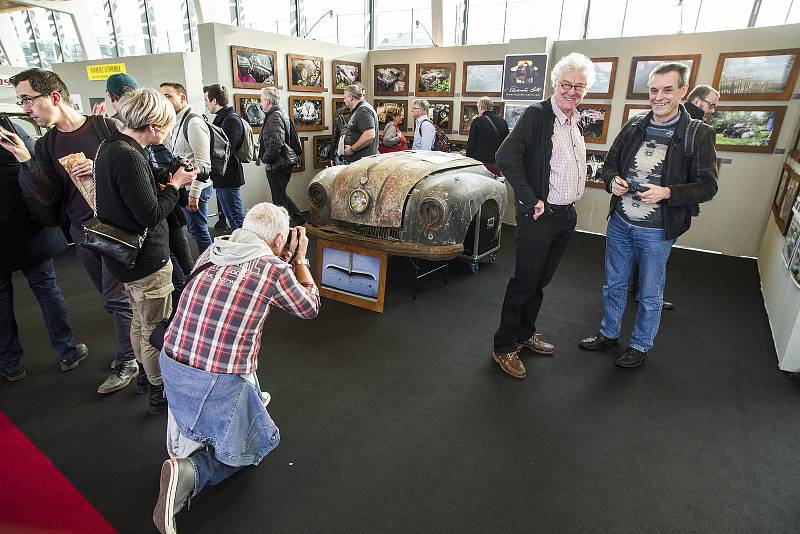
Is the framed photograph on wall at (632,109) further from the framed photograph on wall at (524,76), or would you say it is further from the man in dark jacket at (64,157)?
the man in dark jacket at (64,157)

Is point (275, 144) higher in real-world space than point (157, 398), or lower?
higher

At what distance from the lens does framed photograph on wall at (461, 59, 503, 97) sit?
24.0ft

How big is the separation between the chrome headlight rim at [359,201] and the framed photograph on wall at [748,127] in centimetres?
482

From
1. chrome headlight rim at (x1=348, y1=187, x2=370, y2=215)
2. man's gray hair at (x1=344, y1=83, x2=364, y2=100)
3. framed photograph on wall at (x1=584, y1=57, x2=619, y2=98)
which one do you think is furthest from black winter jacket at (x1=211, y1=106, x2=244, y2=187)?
framed photograph on wall at (x1=584, y1=57, x2=619, y2=98)

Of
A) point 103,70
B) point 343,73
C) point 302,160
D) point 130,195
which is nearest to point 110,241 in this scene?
point 130,195

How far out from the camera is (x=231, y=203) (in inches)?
209

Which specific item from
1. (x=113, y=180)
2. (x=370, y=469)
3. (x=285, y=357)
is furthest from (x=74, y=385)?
(x=370, y=469)

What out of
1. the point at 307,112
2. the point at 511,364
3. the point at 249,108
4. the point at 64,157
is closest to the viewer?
the point at 64,157

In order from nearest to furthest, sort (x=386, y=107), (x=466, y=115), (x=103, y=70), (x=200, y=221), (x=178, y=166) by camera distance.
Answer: (x=178, y=166) → (x=200, y=221) → (x=466, y=115) → (x=386, y=107) → (x=103, y=70)

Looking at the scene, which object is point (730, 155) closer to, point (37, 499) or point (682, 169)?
point (682, 169)

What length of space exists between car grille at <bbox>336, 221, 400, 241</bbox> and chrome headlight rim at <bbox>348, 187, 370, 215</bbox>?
0.15 meters

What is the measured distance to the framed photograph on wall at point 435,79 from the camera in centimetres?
773

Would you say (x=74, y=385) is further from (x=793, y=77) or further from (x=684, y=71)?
(x=793, y=77)

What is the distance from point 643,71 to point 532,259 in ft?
15.7
